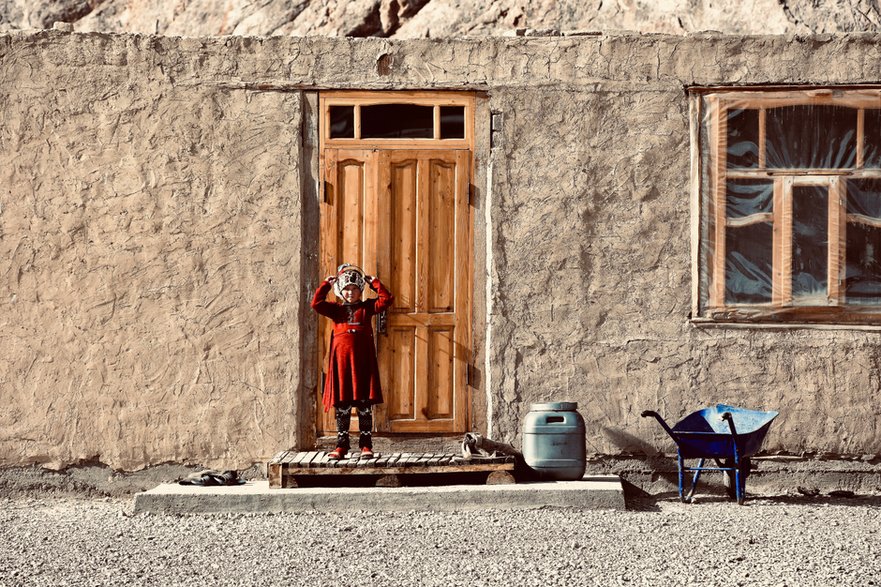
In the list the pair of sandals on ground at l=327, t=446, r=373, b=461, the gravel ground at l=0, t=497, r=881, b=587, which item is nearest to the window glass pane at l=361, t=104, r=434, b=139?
the pair of sandals on ground at l=327, t=446, r=373, b=461

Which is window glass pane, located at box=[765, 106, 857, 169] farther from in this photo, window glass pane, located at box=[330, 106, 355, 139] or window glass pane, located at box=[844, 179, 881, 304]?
window glass pane, located at box=[330, 106, 355, 139]

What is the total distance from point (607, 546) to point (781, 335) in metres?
2.57

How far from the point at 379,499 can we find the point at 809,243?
331cm

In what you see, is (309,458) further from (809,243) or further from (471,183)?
(809,243)

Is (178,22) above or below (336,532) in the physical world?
above

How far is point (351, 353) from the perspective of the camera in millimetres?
7809

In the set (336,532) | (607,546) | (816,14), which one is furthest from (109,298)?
(816,14)

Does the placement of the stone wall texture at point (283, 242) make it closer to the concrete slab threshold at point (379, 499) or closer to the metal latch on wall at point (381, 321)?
the metal latch on wall at point (381, 321)

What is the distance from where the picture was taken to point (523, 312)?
827cm

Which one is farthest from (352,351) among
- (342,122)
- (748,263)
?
(748,263)

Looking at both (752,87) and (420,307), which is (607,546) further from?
(752,87)

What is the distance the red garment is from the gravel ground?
0.87 m

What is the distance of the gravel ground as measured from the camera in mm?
5633

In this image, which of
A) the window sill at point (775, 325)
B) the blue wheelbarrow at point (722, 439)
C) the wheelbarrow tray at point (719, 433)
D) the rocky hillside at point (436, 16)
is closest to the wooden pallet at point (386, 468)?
the blue wheelbarrow at point (722, 439)
